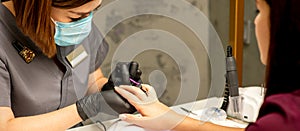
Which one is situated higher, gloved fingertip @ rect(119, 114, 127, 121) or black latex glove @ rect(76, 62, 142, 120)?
black latex glove @ rect(76, 62, 142, 120)

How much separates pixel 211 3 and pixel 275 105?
4.88 ft

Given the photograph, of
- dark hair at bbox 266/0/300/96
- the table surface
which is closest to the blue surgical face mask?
the table surface

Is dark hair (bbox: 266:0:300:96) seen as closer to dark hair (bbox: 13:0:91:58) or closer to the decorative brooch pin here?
dark hair (bbox: 13:0:91:58)

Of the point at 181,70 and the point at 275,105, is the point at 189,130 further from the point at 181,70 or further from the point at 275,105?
the point at 181,70

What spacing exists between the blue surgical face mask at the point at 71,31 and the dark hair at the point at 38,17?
0.03m

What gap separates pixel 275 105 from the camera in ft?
2.45

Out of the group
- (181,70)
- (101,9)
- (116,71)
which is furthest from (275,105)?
(181,70)

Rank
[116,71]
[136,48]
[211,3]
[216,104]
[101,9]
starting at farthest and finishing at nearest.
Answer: [211,3] → [136,48] → [101,9] → [216,104] → [116,71]

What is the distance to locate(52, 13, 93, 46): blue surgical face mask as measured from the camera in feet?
4.50

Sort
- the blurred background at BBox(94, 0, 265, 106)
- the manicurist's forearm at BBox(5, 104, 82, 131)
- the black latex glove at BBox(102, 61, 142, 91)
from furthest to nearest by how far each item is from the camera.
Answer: the blurred background at BBox(94, 0, 265, 106) → the black latex glove at BBox(102, 61, 142, 91) → the manicurist's forearm at BBox(5, 104, 82, 131)

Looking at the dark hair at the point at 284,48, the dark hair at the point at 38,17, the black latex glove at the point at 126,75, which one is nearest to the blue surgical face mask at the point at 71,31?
the dark hair at the point at 38,17

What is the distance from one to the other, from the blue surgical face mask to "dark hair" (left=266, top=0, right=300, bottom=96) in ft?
2.48

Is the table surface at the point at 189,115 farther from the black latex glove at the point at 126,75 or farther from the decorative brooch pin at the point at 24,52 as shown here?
the decorative brooch pin at the point at 24,52

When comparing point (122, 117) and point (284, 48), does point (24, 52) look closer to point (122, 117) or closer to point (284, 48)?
point (122, 117)
